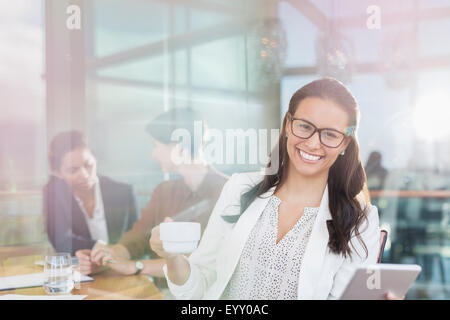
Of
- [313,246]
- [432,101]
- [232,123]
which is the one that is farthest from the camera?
[432,101]

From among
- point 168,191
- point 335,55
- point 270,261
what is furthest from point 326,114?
point 168,191

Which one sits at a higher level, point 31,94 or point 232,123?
point 31,94

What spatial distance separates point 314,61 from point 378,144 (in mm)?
875

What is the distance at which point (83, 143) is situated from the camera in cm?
225

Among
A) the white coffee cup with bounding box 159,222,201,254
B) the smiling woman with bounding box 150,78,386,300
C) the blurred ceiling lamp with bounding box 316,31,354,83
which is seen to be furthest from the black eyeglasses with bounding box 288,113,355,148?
the white coffee cup with bounding box 159,222,201,254

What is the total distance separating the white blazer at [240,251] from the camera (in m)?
1.60

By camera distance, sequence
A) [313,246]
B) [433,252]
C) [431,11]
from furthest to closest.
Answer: [433,252], [431,11], [313,246]

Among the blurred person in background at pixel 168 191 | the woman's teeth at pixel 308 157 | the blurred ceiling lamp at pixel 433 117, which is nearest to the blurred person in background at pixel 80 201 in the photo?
the blurred person in background at pixel 168 191

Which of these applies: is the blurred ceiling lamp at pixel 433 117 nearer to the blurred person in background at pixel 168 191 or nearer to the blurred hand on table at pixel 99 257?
the blurred person in background at pixel 168 191

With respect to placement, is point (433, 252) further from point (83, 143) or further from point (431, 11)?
point (83, 143)

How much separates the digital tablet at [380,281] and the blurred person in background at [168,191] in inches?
30.5

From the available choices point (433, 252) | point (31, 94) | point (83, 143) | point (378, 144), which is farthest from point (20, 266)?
point (433, 252)

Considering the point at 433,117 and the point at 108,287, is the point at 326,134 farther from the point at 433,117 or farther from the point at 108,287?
the point at 433,117

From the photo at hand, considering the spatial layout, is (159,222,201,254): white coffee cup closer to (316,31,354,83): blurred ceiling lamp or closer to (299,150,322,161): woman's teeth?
(299,150,322,161): woman's teeth
